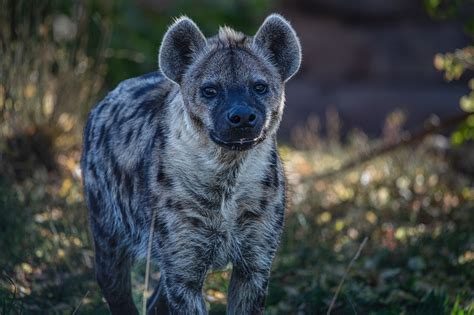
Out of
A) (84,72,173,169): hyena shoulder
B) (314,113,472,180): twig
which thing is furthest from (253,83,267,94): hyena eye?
(314,113,472,180): twig

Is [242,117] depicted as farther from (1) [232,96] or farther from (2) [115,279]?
(2) [115,279]

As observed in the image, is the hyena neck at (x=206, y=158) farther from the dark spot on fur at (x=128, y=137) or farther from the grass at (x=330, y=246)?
the grass at (x=330, y=246)

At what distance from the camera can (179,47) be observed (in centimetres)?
344

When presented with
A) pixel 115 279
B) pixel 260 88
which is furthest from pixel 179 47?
pixel 115 279

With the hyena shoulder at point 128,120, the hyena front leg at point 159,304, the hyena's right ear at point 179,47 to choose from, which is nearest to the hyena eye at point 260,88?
the hyena's right ear at point 179,47

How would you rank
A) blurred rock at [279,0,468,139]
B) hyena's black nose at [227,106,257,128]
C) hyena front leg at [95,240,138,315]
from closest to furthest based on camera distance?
1. hyena's black nose at [227,106,257,128]
2. hyena front leg at [95,240,138,315]
3. blurred rock at [279,0,468,139]

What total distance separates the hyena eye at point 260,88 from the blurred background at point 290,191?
0.72 meters

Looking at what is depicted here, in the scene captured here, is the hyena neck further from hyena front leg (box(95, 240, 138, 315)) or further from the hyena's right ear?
hyena front leg (box(95, 240, 138, 315))

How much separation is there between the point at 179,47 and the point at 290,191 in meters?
0.95

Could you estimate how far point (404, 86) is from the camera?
10.6 m

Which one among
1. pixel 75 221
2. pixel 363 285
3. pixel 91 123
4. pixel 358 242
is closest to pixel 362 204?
pixel 358 242

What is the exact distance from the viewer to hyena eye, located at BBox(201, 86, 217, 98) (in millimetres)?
3277

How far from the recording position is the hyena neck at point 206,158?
330 centimetres

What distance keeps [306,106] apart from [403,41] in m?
1.46
